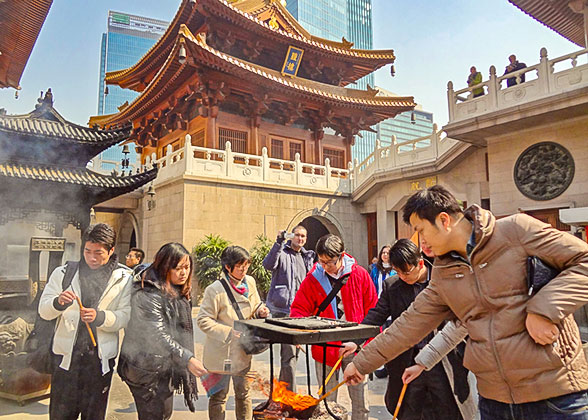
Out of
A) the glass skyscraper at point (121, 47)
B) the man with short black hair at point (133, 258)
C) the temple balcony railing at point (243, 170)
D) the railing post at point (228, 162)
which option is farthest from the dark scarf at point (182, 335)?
the railing post at point (228, 162)

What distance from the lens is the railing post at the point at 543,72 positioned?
28.4 ft

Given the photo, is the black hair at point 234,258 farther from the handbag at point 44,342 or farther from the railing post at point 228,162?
the railing post at point 228,162

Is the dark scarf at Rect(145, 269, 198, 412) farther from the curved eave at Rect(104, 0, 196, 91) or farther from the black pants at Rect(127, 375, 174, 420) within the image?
the curved eave at Rect(104, 0, 196, 91)

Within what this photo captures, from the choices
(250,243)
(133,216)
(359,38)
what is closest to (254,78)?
(250,243)

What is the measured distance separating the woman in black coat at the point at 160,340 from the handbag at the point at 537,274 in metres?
1.73

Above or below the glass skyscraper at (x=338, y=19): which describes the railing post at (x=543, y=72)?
below

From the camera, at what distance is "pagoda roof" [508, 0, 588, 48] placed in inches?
324

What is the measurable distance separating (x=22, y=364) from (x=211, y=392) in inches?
100

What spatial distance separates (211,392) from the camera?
9.48 feet

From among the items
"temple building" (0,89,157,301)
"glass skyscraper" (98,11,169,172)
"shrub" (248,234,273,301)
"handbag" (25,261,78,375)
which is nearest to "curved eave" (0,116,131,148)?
"temple building" (0,89,157,301)

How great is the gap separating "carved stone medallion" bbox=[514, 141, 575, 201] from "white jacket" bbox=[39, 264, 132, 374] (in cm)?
962

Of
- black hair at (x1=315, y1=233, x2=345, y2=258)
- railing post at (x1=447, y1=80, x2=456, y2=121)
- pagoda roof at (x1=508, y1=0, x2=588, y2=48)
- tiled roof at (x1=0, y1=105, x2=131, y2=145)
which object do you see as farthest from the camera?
railing post at (x1=447, y1=80, x2=456, y2=121)

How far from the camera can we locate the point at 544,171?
934cm

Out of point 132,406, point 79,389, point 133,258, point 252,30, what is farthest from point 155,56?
point 79,389
